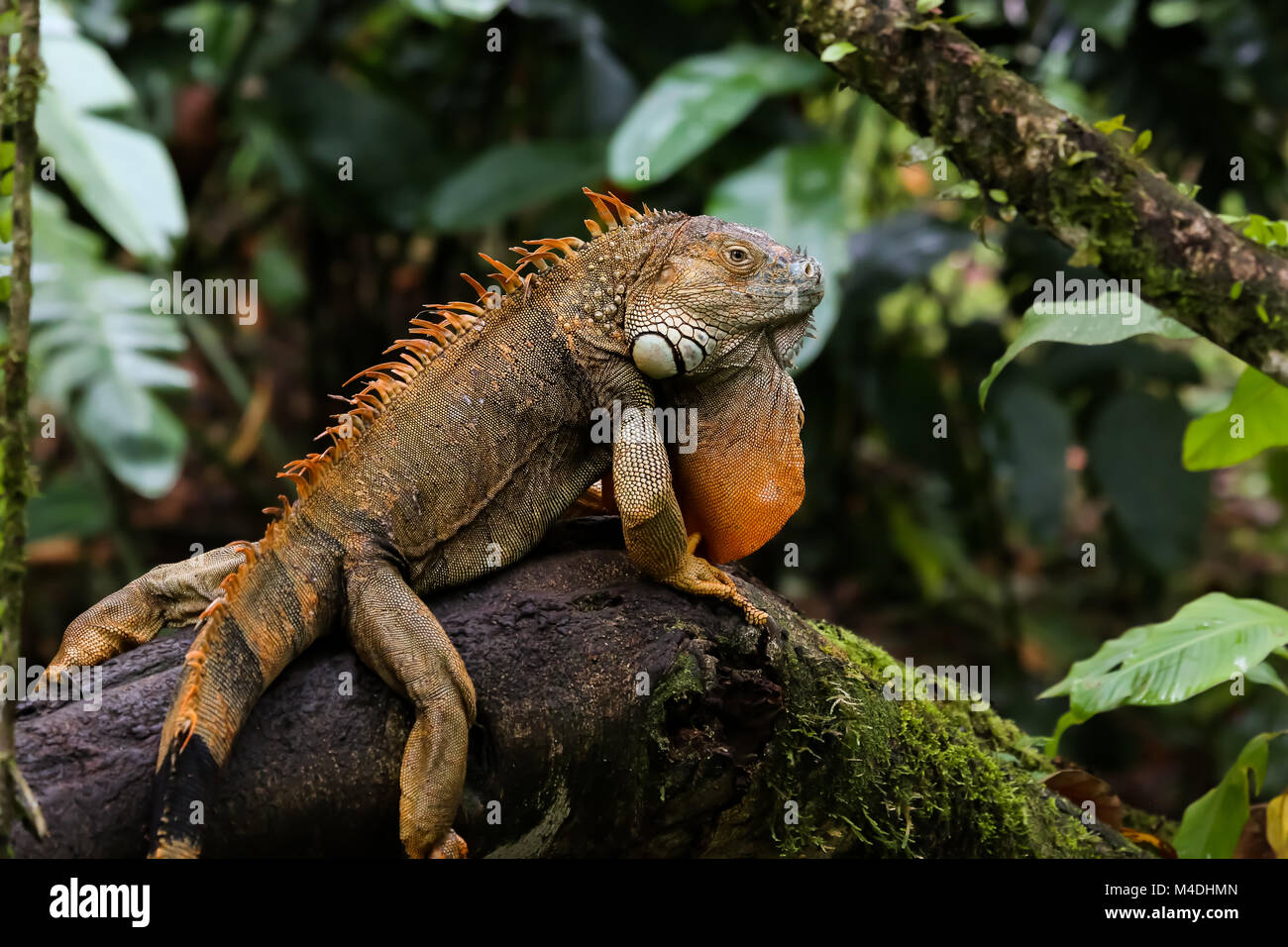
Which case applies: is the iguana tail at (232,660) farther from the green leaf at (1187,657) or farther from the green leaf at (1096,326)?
the green leaf at (1187,657)

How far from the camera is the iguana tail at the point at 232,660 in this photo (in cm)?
290

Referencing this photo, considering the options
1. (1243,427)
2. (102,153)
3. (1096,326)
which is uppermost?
(102,153)

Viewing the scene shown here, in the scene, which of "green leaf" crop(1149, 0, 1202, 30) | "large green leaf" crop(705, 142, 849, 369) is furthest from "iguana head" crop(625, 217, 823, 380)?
"green leaf" crop(1149, 0, 1202, 30)

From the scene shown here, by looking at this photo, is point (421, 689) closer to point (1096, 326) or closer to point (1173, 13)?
point (1096, 326)

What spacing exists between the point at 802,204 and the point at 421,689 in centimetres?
Answer: 417

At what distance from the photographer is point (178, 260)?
31.9ft

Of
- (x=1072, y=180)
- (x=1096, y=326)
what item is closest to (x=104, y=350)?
(x=1096, y=326)

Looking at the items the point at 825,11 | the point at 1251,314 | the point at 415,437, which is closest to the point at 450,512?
the point at 415,437

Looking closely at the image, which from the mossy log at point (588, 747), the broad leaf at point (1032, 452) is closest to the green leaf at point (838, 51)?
the mossy log at point (588, 747)

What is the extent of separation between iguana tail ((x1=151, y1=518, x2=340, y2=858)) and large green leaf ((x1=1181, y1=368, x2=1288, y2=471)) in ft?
10.6

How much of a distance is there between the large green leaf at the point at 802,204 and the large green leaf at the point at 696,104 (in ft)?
1.11

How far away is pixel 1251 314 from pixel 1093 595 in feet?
24.3

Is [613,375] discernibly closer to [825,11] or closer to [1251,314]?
[825,11]

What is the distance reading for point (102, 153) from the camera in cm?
643
